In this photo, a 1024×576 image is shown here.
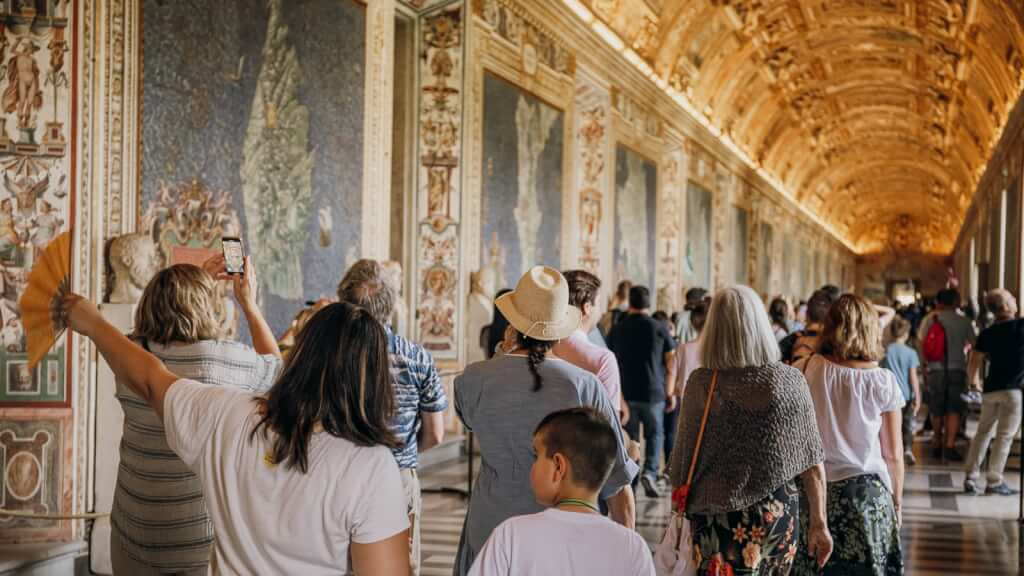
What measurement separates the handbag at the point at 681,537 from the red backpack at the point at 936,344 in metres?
10.6

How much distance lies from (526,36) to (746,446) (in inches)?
462

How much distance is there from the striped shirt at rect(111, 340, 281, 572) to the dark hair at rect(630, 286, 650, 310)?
6.37 meters

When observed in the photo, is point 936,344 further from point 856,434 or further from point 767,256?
point 767,256

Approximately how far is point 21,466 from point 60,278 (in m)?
4.52

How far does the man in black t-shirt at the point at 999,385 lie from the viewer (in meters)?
11.1

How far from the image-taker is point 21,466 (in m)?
6.94

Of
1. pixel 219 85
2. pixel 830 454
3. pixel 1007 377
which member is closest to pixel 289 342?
pixel 219 85

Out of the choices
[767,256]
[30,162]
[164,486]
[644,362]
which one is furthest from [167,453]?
[767,256]

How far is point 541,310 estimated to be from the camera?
4230 mm

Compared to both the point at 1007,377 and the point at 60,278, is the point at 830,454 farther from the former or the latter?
the point at 1007,377

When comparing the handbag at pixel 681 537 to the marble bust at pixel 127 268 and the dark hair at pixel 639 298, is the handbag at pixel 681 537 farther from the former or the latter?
the dark hair at pixel 639 298

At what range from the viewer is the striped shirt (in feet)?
13.5

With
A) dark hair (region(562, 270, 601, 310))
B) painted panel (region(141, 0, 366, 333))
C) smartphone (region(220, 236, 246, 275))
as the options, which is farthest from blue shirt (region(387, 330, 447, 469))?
painted panel (region(141, 0, 366, 333))

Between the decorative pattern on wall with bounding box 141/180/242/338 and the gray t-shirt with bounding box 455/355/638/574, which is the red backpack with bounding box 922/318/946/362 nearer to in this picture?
the decorative pattern on wall with bounding box 141/180/242/338
